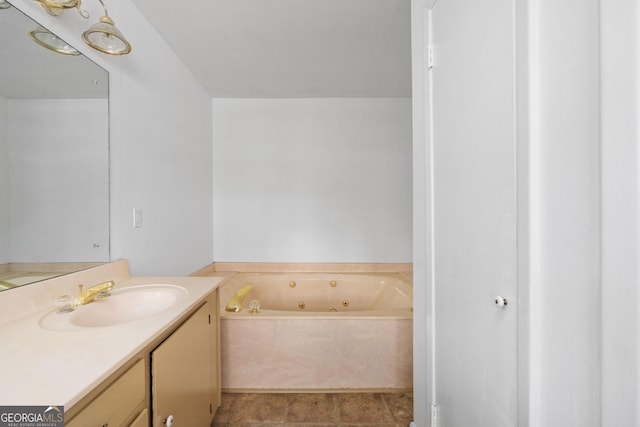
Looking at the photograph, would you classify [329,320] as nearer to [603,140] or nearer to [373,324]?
[373,324]

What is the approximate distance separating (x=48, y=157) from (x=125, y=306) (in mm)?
685

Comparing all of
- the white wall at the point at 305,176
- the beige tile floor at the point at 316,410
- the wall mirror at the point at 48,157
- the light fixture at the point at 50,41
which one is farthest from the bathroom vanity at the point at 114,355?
the white wall at the point at 305,176

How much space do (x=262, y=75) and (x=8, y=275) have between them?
2.11 m

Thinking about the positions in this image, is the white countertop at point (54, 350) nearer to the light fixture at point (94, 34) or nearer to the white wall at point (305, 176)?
the light fixture at point (94, 34)

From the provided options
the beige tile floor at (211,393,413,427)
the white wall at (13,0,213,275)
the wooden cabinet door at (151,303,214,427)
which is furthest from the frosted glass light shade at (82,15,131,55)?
the beige tile floor at (211,393,413,427)

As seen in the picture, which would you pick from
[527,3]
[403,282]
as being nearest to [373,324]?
[403,282]

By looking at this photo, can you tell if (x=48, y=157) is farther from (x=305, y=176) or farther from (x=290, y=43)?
(x=305, y=176)

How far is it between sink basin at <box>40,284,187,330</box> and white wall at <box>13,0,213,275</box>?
35 cm

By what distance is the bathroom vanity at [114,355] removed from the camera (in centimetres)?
Result: 56

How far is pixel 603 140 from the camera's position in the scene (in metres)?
0.46

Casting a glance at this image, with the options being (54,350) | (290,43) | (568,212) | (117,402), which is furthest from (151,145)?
(568,212)

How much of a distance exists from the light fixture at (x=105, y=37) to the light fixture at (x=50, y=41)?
9cm

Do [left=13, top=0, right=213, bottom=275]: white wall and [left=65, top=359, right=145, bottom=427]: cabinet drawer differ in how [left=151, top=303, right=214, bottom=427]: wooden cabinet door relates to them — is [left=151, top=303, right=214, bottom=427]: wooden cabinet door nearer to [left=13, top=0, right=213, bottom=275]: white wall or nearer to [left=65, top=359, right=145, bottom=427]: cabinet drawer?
[left=65, top=359, right=145, bottom=427]: cabinet drawer

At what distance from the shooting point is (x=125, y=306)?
116 cm
